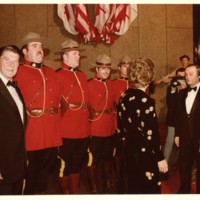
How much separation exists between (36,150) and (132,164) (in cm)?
84

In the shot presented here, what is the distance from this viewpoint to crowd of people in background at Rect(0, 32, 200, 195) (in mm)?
2137

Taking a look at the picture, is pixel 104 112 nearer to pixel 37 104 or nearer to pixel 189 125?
pixel 189 125

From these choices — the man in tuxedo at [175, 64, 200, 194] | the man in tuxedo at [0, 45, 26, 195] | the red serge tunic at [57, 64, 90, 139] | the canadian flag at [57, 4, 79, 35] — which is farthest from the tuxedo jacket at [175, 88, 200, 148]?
the canadian flag at [57, 4, 79, 35]

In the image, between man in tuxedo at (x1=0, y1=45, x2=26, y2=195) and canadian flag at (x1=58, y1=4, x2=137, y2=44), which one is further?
canadian flag at (x1=58, y1=4, x2=137, y2=44)

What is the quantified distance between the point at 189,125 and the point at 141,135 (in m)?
0.96

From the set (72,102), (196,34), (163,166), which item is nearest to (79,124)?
(72,102)

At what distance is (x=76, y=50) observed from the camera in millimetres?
3078

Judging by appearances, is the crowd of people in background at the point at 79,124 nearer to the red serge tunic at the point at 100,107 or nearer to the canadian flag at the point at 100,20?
the red serge tunic at the point at 100,107

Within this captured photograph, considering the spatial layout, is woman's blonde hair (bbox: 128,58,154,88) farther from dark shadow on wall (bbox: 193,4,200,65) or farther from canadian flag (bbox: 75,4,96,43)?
dark shadow on wall (bbox: 193,4,200,65)

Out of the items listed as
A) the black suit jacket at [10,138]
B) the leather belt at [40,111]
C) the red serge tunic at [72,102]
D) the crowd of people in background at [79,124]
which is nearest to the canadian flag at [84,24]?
the crowd of people in background at [79,124]

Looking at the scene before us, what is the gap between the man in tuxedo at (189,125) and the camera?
2.92m

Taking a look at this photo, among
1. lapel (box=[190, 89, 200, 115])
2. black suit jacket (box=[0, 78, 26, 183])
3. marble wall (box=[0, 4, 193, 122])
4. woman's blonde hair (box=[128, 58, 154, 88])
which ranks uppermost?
marble wall (box=[0, 4, 193, 122])
